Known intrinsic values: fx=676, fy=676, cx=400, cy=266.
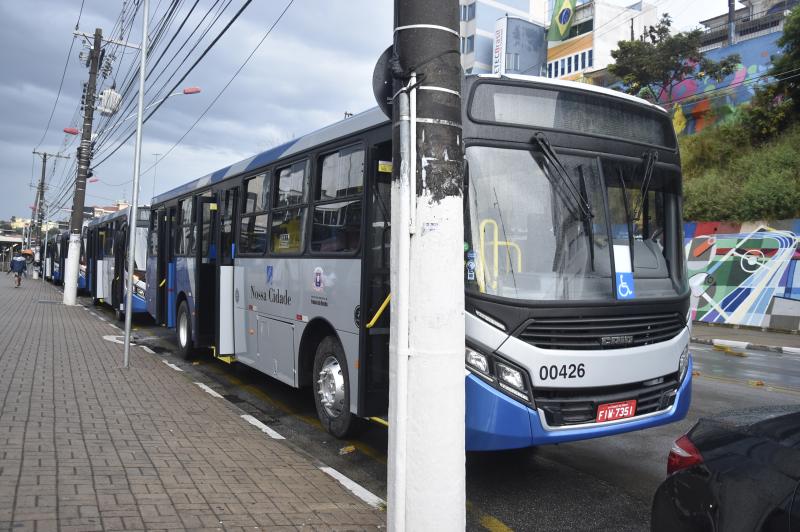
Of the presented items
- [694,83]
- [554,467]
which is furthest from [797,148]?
[554,467]

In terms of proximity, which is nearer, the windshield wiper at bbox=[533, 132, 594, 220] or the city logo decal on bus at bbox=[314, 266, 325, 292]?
the windshield wiper at bbox=[533, 132, 594, 220]

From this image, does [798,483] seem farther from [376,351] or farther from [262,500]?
[376,351]

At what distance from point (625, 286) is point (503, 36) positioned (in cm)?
6104

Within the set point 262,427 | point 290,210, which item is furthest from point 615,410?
point 290,210

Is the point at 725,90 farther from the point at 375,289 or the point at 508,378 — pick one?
the point at 508,378

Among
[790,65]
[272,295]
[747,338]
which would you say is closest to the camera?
[272,295]

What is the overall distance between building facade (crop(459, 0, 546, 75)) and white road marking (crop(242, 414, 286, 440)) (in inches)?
2184

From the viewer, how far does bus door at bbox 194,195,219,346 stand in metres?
10.5

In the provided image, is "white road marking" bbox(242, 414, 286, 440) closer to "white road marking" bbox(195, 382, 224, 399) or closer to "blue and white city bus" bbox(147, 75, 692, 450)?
"blue and white city bus" bbox(147, 75, 692, 450)

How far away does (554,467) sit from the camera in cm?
609

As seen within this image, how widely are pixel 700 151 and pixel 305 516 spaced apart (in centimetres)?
2871

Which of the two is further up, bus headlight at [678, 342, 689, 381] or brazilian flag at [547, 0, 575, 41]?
brazilian flag at [547, 0, 575, 41]

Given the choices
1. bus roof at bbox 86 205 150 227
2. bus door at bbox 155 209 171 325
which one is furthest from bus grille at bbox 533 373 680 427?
bus roof at bbox 86 205 150 227

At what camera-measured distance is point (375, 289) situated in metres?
5.98
